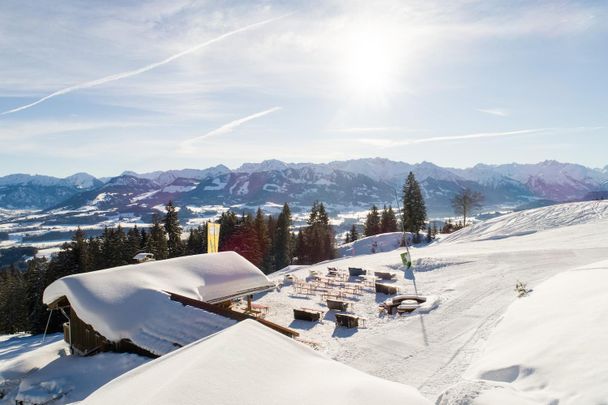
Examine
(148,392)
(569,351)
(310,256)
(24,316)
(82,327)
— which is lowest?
(24,316)

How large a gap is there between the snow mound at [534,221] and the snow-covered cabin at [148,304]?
49879 millimetres

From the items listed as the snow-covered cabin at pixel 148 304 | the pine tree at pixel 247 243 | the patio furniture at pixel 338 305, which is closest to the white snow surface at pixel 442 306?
the patio furniture at pixel 338 305

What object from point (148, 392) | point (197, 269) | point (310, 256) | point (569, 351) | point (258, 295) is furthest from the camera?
point (310, 256)

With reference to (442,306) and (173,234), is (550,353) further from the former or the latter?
(173,234)

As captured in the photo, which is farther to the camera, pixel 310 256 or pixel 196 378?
pixel 310 256

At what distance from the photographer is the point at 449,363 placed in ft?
54.4

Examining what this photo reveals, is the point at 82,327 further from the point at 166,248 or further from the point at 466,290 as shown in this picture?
the point at 166,248

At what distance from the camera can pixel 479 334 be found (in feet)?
63.5

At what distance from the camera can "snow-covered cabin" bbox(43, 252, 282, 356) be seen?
16.0 meters

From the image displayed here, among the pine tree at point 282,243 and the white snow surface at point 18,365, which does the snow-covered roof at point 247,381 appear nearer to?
the white snow surface at point 18,365

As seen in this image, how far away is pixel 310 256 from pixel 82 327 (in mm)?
55762

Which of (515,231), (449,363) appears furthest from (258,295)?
(515,231)

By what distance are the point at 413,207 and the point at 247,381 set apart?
6757cm

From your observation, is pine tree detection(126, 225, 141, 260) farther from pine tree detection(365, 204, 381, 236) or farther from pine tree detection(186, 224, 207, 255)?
pine tree detection(365, 204, 381, 236)
